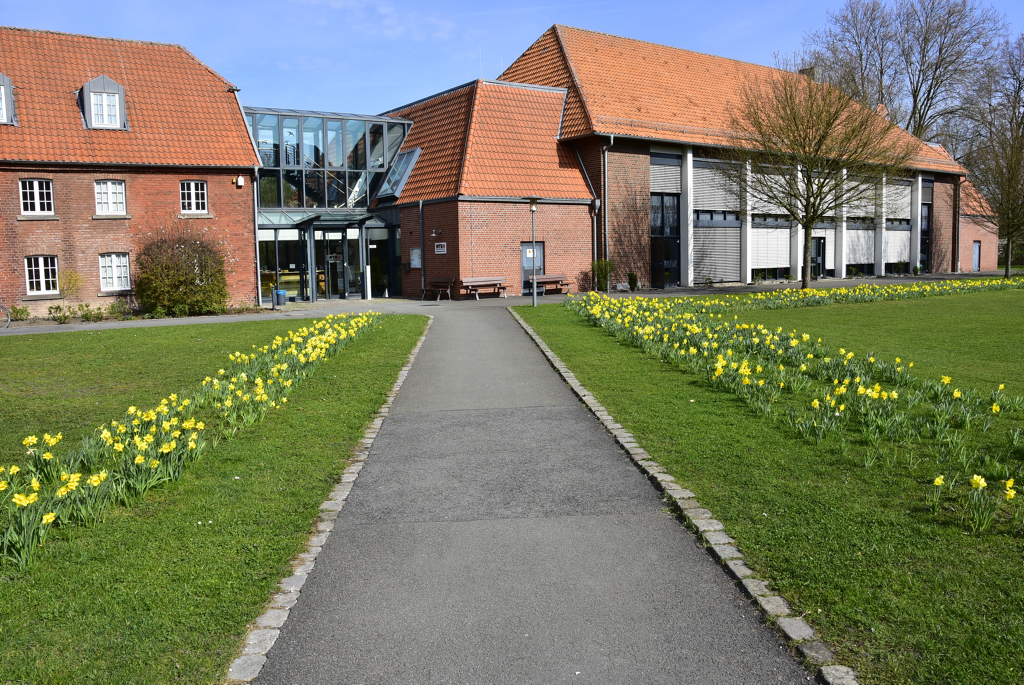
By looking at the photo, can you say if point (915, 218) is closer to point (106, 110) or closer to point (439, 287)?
point (439, 287)

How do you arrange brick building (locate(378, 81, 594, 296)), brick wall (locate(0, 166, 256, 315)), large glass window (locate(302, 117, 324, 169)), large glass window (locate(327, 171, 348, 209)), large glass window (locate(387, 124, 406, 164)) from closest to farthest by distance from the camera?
brick wall (locate(0, 166, 256, 315)) → brick building (locate(378, 81, 594, 296)) → large glass window (locate(302, 117, 324, 169)) → large glass window (locate(327, 171, 348, 209)) → large glass window (locate(387, 124, 406, 164))

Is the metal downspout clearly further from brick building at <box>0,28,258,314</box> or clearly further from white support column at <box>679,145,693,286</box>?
white support column at <box>679,145,693,286</box>

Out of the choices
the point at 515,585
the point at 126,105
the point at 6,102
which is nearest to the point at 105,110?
the point at 126,105

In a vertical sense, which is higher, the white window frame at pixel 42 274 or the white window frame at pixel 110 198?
the white window frame at pixel 110 198

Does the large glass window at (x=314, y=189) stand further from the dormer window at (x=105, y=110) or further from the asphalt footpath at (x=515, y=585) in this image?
the asphalt footpath at (x=515, y=585)

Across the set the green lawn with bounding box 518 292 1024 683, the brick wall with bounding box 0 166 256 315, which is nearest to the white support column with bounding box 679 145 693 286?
the brick wall with bounding box 0 166 256 315

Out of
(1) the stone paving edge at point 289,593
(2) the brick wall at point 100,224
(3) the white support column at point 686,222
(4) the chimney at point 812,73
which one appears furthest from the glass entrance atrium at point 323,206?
(1) the stone paving edge at point 289,593

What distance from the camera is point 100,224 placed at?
91.1 ft

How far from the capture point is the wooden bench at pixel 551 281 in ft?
108

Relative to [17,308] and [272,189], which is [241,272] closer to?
[272,189]

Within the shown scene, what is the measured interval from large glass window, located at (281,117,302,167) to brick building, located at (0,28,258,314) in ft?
7.27

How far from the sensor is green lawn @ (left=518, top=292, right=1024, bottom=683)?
3.70 m

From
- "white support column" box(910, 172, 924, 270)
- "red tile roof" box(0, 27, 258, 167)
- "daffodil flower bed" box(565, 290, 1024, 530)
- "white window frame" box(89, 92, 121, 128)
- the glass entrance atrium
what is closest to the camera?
"daffodil flower bed" box(565, 290, 1024, 530)

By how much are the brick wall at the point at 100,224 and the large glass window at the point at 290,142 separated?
3101 mm
